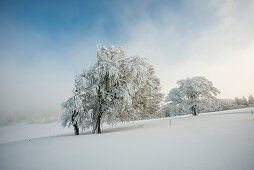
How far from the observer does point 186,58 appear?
78.9 feet

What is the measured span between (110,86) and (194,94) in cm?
2373

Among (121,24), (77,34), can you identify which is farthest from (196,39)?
(77,34)

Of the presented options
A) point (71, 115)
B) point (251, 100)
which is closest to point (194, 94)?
point (71, 115)

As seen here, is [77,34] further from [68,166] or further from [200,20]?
[68,166]

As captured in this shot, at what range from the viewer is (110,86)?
1597 cm

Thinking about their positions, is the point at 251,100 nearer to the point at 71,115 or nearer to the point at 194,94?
the point at 194,94

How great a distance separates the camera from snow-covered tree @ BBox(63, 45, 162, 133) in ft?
48.7

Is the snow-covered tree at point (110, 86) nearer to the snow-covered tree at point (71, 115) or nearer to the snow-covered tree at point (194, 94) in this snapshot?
the snow-covered tree at point (71, 115)

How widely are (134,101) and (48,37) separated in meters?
16.3

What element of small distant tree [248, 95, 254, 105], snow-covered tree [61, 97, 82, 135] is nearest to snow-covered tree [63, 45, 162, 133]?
snow-covered tree [61, 97, 82, 135]

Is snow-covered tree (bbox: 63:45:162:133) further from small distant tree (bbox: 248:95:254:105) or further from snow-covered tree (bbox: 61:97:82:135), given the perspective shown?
small distant tree (bbox: 248:95:254:105)

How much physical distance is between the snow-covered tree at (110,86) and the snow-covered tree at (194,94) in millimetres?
17584

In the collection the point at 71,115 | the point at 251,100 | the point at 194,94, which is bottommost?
the point at 251,100

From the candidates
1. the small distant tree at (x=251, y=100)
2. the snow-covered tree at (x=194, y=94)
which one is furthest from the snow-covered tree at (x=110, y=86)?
the small distant tree at (x=251, y=100)
